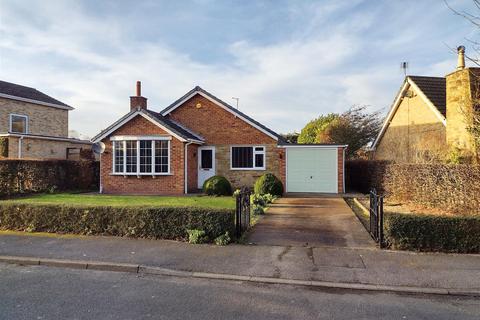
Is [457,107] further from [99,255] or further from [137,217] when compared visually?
[99,255]

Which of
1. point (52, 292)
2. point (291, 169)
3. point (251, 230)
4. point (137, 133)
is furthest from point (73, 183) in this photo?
point (52, 292)

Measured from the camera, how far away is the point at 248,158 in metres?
21.2

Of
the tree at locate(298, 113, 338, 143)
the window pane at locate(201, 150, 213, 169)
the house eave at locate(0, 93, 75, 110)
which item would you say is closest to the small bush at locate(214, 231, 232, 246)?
the window pane at locate(201, 150, 213, 169)

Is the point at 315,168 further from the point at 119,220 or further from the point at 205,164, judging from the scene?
the point at 119,220

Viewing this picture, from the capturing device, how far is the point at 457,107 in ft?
49.8

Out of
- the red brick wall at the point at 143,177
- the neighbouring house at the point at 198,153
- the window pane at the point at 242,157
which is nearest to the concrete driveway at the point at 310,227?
the neighbouring house at the point at 198,153

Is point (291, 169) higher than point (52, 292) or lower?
higher

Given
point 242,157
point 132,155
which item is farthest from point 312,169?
point 132,155

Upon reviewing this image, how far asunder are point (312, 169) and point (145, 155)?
8873 mm

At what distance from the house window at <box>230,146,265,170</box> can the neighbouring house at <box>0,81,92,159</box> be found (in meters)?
10.7

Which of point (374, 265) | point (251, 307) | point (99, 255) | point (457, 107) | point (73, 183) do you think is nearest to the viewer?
point (251, 307)

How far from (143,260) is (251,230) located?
3.47 metres

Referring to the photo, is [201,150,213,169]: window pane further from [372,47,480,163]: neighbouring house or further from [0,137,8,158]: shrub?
[0,137,8,158]: shrub

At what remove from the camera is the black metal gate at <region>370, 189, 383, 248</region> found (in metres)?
8.52
